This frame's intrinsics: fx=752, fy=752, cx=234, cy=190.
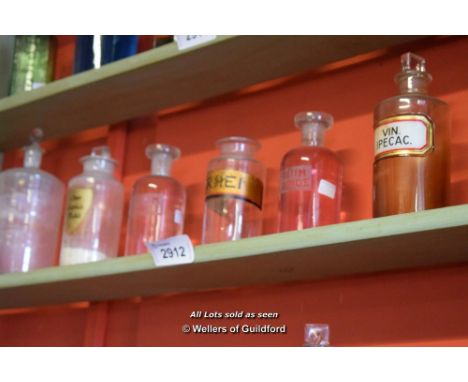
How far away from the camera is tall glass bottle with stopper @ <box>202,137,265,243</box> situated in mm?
1227

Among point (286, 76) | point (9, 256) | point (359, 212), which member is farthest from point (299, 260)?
point (9, 256)

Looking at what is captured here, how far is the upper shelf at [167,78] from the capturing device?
4.18 ft

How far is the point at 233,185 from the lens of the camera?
1224 mm

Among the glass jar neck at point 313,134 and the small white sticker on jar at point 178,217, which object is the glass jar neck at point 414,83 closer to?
the glass jar neck at point 313,134

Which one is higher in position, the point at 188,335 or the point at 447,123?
the point at 447,123

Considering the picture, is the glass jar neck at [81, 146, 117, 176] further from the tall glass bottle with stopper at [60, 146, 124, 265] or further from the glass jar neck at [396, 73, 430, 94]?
the glass jar neck at [396, 73, 430, 94]

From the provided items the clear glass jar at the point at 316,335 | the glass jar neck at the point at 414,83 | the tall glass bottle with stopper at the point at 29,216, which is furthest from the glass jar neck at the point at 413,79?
the tall glass bottle with stopper at the point at 29,216

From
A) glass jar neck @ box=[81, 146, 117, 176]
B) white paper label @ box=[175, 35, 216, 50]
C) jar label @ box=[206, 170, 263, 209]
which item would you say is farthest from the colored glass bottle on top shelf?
jar label @ box=[206, 170, 263, 209]

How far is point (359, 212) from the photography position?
4.12ft
